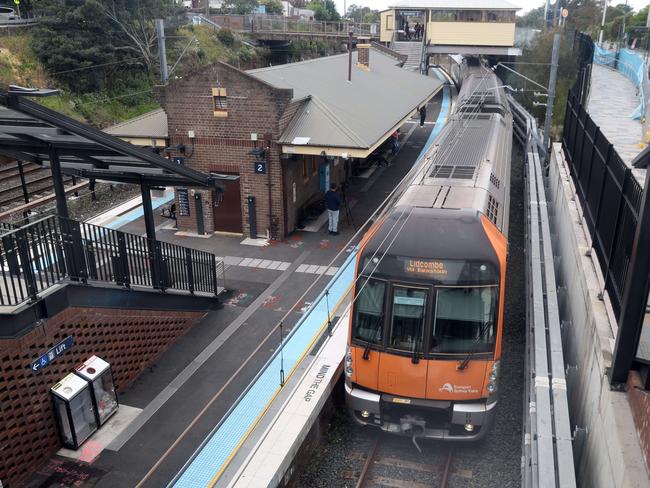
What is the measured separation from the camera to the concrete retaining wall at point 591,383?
524cm

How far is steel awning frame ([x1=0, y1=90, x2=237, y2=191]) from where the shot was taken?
695 cm

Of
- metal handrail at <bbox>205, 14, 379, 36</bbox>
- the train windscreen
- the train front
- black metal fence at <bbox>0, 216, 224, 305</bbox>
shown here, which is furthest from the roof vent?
metal handrail at <bbox>205, 14, 379, 36</bbox>

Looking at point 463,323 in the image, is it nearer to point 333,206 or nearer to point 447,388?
point 447,388

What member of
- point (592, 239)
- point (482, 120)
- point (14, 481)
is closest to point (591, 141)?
point (592, 239)

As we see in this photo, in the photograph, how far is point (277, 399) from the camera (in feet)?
26.6

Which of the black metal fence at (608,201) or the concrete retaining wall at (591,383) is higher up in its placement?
the black metal fence at (608,201)

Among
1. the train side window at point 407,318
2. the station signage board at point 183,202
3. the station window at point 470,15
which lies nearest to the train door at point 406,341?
the train side window at point 407,318

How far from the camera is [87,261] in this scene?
8453 mm

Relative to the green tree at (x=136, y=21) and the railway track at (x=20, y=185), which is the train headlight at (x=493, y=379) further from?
the green tree at (x=136, y=21)

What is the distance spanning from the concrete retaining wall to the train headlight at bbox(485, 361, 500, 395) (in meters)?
1.12

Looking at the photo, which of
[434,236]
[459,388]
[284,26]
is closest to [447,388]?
[459,388]

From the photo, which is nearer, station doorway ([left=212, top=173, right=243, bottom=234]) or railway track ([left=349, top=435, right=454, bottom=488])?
railway track ([left=349, top=435, right=454, bottom=488])

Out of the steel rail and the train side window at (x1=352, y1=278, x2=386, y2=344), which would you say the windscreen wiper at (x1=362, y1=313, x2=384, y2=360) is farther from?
the steel rail

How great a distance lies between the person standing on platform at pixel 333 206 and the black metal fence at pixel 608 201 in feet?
19.8
